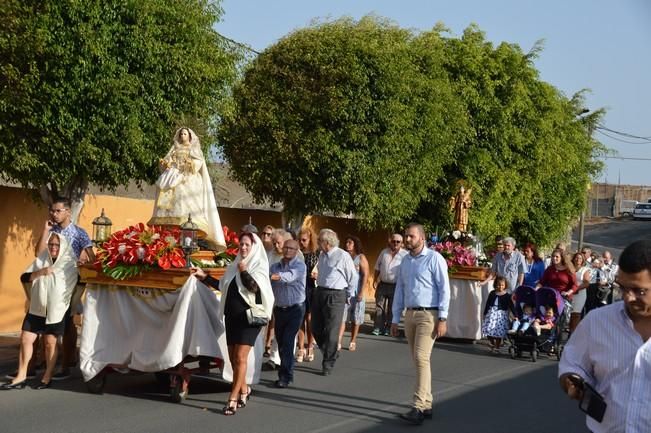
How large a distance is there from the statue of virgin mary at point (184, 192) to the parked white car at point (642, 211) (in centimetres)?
6942

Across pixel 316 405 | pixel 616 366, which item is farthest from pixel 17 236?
pixel 616 366

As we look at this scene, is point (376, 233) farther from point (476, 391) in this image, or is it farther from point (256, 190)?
point (476, 391)

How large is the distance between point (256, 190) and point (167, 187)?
9.34 meters

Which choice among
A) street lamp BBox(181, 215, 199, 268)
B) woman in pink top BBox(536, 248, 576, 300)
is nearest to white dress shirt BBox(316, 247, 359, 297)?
street lamp BBox(181, 215, 199, 268)

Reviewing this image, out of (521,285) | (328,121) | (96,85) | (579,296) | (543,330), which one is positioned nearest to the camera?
(96,85)

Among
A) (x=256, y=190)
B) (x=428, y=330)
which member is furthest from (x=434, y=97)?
(x=428, y=330)

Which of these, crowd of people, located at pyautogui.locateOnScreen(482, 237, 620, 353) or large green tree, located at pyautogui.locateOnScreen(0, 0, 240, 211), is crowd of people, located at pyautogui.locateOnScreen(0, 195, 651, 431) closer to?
crowd of people, located at pyautogui.locateOnScreen(482, 237, 620, 353)

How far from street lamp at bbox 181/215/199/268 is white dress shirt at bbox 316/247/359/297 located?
2.57 meters

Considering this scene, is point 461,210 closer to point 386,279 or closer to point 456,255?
point 456,255

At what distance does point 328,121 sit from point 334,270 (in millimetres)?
7897

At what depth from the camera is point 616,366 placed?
455cm

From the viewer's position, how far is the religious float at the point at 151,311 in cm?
1031

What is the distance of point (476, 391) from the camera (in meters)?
11.9

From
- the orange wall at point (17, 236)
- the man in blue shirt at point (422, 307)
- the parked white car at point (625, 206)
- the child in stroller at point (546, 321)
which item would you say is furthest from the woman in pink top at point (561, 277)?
the parked white car at point (625, 206)
